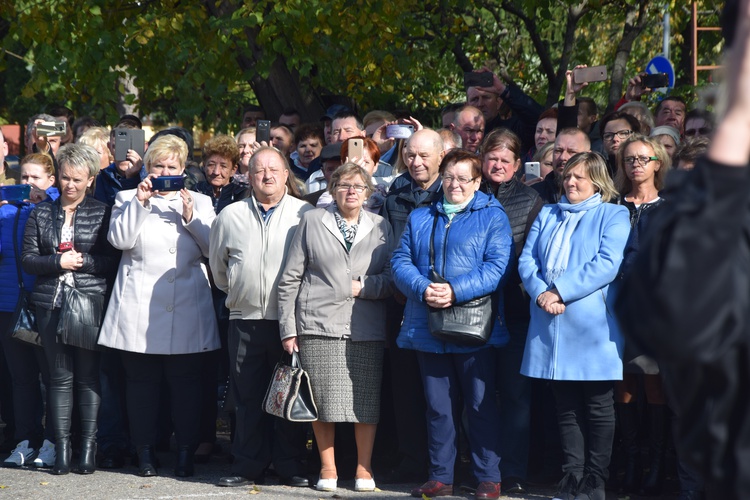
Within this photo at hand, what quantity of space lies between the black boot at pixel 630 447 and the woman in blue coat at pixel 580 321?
35 centimetres

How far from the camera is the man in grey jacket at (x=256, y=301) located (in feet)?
22.2

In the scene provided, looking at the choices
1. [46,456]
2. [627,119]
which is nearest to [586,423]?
[627,119]

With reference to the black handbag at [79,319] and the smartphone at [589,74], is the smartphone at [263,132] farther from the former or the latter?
the smartphone at [589,74]

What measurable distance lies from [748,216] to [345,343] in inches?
186

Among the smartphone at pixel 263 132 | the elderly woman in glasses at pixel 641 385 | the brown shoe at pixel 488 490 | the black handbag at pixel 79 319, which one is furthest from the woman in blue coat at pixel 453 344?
Result: the black handbag at pixel 79 319

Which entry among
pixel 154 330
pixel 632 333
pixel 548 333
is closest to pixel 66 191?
pixel 154 330

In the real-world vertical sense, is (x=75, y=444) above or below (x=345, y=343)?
below

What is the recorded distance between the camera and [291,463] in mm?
6898

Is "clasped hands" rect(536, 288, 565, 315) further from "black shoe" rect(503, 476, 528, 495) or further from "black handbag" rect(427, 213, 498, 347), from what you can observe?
"black shoe" rect(503, 476, 528, 495)

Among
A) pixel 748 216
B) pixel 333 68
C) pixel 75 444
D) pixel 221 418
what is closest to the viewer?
pixel 748 216

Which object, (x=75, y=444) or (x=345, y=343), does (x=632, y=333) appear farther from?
(x=75, y=444)

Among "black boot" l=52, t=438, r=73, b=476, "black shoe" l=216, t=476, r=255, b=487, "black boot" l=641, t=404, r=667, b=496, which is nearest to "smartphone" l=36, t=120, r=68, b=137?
"black boot" l=52, t=438, r=73, b=476

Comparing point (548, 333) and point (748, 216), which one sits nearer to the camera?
point (748, 216)

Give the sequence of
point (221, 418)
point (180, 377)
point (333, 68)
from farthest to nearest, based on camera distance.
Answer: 1. point (333, 68)
2. point (221, 418)
3. point (180, 377)
